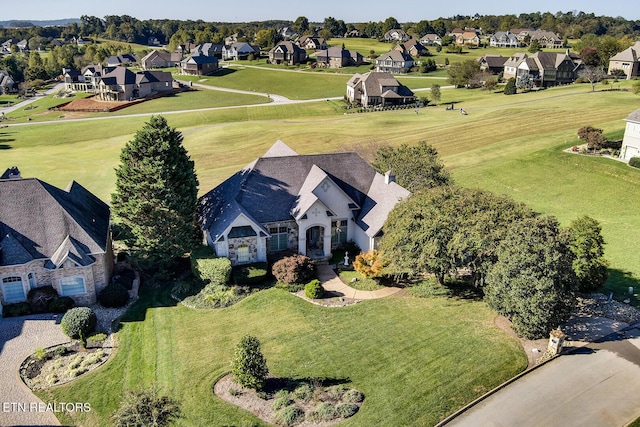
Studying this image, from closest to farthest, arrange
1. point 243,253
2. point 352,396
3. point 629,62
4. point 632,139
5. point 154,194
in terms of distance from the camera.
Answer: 1. point 352,396
2. point 154,194
3. point 243,253
4. point 632,139
5. point 629,62

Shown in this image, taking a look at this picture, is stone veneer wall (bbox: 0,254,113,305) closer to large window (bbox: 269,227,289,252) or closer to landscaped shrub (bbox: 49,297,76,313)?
landscaped shrub (bbox: 49,297,76,313)

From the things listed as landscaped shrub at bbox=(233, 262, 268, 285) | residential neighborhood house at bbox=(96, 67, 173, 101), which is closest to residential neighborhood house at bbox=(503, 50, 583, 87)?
residential neighborhood house at bbox=(96, 67, 173, 101)

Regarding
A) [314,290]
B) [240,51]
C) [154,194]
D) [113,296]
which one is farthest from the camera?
[240,51]

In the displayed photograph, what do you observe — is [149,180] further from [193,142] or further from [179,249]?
[193,142]

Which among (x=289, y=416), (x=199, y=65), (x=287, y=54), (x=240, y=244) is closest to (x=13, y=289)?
(x=240, y=244)

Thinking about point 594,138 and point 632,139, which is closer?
point 632,139

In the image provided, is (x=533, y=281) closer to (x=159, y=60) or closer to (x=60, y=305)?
(x=60, y=305)

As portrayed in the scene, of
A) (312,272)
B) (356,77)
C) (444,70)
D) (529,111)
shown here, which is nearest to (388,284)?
(312,272)
